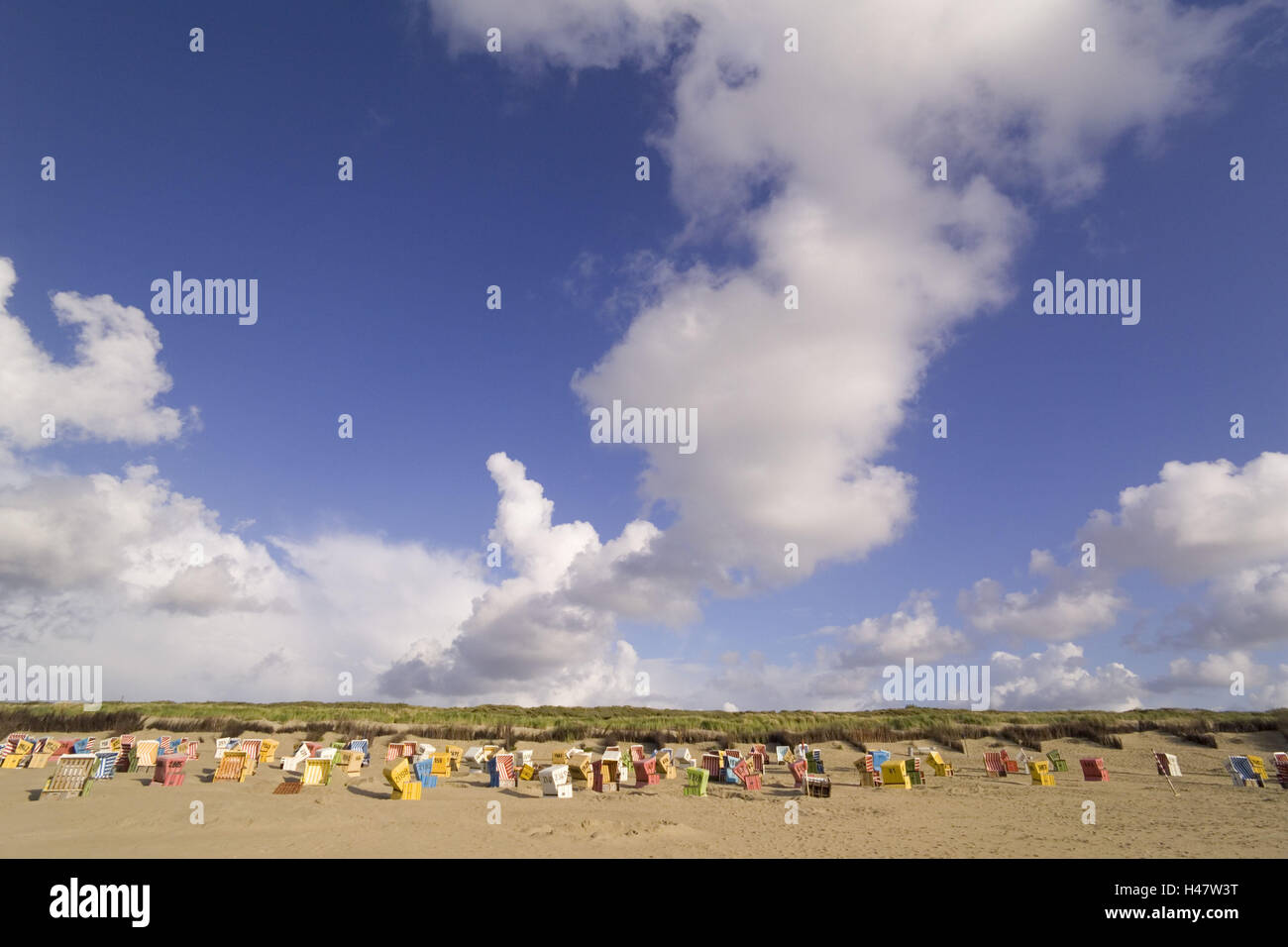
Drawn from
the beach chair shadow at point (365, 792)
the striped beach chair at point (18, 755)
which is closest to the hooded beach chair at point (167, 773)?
the beach chair shadow at point (365, 792)

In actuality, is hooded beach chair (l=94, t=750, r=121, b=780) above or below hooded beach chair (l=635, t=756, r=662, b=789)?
above

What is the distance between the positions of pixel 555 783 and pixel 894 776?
37.7 ft

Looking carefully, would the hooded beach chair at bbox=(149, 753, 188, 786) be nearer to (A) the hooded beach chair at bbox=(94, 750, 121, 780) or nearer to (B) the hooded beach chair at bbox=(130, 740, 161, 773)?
(A) the hooded beach chair at bbox=(94, 750, 121, 780)

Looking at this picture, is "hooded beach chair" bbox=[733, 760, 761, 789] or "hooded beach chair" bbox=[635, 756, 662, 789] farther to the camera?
"hooded beach chair" bbox=[733, 760, 761, 789]

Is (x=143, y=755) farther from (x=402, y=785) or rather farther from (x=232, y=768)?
(x=402, y=785)

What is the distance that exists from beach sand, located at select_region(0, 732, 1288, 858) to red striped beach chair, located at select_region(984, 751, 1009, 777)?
1.68 metres

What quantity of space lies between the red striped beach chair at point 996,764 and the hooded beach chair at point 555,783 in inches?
652

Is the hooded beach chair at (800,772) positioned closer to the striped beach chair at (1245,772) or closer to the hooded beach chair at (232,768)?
the striped beach chair at (1245,772)

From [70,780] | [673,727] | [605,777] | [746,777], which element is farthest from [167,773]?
[673,727]

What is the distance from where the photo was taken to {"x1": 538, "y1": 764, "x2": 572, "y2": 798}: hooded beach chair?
68.1ft

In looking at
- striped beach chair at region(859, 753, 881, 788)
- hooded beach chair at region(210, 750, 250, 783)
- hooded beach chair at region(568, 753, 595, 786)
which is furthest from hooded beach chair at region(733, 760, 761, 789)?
hooded beach chair at region(210, 750, 250, 783)
